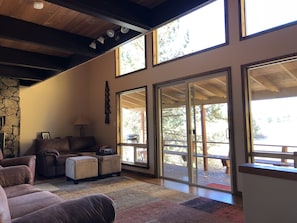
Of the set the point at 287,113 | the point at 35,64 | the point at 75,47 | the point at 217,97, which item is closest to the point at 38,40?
the point at 75,47

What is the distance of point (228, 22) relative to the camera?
4.03 metres

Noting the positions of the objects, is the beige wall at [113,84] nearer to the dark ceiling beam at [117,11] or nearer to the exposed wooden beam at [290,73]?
the exposed wooden beam at [290,73]

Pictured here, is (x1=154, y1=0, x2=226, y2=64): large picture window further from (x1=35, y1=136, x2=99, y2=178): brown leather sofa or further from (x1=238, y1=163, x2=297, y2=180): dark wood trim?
(x1=35, y1=136, x2=99, y2=178): brown leather sofa

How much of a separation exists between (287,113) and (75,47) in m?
3.18

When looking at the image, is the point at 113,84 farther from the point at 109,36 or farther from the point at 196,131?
the point at 109,36

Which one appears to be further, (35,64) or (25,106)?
(25,106)

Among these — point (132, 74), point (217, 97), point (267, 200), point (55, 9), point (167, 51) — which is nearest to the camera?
point (267, 200)

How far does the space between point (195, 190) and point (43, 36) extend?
340 cm

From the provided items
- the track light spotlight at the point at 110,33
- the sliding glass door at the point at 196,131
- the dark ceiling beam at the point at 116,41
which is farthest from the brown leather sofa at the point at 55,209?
the sliding glass door at the point at 196,131

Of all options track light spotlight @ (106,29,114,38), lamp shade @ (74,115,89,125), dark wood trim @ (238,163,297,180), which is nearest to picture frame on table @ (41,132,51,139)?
lamp shade @ (74,115,89,125)

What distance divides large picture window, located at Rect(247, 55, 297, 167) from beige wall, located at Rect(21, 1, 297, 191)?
0.18 metres

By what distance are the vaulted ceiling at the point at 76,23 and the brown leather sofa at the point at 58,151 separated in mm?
2466

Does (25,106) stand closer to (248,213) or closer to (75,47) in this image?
(75,47)

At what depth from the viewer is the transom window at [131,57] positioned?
5.88 metres
